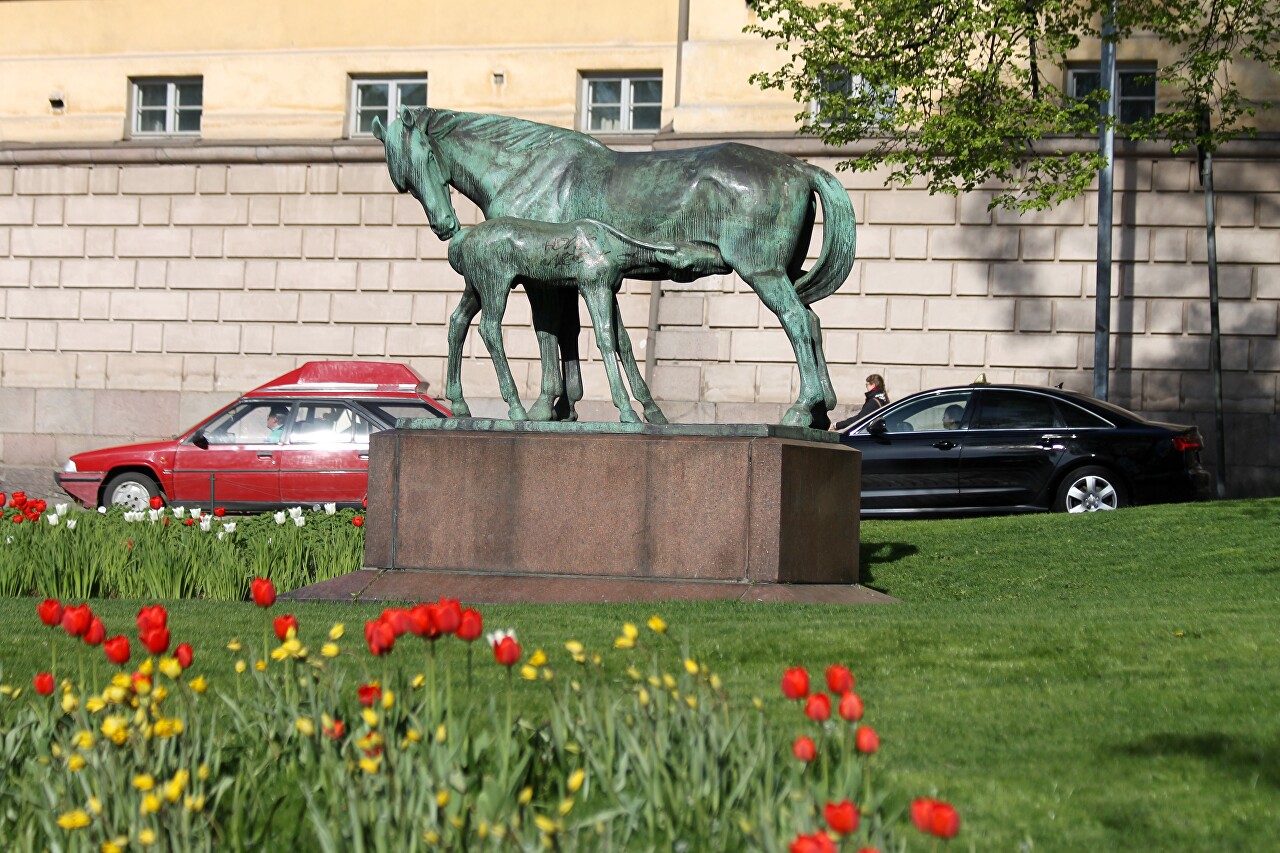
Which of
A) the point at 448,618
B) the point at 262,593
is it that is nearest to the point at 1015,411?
the point at 262,593

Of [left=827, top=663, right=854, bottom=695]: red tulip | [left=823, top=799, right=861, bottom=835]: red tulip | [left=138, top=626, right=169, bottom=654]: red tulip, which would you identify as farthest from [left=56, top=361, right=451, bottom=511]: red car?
[left=823, top=799, right=861, bottom=835]: red tulip

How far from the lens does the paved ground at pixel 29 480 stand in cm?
2416

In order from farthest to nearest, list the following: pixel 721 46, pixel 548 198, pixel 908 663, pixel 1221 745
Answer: pixel 721 46 < pixel 548 198 < pixel 908 663 < pixel 1221 745

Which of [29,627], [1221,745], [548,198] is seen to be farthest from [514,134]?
[1221,745]

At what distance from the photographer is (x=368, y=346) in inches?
961

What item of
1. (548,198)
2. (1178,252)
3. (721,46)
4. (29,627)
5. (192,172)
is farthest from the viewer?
(192,172)

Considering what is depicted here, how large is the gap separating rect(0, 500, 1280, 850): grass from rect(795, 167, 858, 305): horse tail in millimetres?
2056

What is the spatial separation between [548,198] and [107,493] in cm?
1005

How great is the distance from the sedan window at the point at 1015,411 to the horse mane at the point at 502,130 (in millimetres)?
7809

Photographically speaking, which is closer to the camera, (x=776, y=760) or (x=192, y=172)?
(x=776, y=760)

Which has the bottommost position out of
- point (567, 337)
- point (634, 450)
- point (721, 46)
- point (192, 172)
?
point (634, 450)

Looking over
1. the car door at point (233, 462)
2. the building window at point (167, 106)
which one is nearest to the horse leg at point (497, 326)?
the car door at point (233, 462)

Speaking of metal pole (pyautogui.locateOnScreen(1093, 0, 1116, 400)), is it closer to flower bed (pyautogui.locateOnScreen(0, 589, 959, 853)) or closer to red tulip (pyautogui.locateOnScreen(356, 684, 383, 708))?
flower bed (pyautogui.locateOnScreen(0, 589, 959, 853))

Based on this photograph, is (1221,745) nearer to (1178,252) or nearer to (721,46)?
(1178,252)
